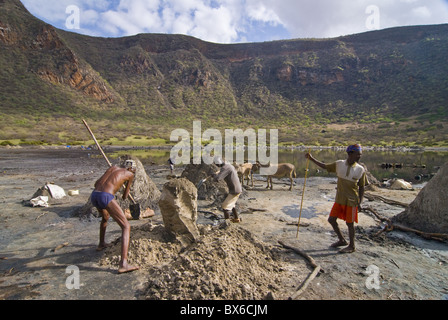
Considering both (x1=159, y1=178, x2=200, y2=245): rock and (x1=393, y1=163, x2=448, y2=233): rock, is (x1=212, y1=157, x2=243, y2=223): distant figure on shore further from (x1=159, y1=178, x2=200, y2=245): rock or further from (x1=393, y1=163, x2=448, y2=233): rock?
(x1=393, y1=163, x2=448, y2=233): rock

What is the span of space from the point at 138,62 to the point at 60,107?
128 ft

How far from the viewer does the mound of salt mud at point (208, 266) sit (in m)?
3.96

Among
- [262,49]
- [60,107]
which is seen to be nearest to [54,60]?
[60,107]

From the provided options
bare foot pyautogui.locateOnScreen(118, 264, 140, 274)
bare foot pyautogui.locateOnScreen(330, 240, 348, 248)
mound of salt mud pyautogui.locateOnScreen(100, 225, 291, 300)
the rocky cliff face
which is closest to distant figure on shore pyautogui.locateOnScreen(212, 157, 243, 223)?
mound of salt mud pyautogui.locateOnScreen(100, 225, 291, 300)

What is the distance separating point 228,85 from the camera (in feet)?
309

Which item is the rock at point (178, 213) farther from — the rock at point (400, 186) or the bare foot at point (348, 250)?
the rock at point (400, 186)

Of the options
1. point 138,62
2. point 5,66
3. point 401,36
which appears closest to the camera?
point 5,66

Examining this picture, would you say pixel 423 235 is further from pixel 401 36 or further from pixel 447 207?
pixel 401 36

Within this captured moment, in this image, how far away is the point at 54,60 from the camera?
73562 millimetres

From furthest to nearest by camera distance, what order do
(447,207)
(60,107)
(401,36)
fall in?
1. (401,36)
2. (60,107)
3. (447,207)

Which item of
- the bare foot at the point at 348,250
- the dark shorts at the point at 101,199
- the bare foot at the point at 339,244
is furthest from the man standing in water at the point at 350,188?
the dark shorts at the point at 101,199

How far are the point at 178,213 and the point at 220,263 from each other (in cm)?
176
